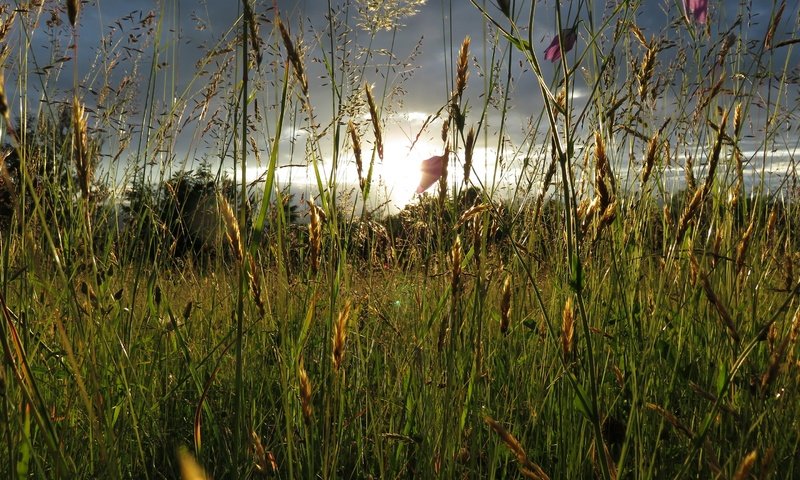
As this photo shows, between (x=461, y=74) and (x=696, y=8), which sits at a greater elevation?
(x=696, y=8)

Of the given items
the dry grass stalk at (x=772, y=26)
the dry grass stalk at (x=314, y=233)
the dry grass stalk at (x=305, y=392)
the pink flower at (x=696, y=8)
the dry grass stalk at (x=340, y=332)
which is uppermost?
the pink flower at (x=696, y=8)

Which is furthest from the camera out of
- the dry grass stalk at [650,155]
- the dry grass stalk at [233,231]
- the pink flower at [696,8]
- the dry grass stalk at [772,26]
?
the pink flower at [696,8]

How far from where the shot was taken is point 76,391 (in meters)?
1.36

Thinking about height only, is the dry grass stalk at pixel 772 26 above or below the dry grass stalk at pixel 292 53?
above

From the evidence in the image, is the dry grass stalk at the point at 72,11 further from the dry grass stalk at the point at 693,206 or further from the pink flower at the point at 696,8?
the pink flower at the point at 696,8

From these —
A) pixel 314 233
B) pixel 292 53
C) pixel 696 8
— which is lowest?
pixel 314 233

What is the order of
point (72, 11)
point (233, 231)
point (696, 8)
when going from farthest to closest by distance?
point (696, 8) → point (72, 11) → point (233, 231)

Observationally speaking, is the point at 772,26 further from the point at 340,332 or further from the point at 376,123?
the point at 340,332

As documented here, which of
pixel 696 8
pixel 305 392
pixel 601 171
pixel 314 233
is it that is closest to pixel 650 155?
pixel 601 171

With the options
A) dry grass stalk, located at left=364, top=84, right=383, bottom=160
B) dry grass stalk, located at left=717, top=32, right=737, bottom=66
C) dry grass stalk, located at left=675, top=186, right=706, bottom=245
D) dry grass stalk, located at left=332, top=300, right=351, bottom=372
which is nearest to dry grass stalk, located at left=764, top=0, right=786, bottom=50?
dry grass stalk, located at left=717, top=32, right=737, bottom=66

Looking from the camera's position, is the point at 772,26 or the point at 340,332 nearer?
the point at 340,332

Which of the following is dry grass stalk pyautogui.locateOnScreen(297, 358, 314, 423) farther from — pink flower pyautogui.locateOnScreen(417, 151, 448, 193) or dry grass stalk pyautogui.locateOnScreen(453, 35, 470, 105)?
pink flower pyautogui.locateOnScreen(417, 151, 448, 193)

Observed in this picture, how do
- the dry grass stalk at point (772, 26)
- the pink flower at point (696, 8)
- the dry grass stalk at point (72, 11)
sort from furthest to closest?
1. the pink flower at point (696, 8)
2. the dry grass stalk at point (772, 26)
3. the dry grass stalk at point (72, 11)

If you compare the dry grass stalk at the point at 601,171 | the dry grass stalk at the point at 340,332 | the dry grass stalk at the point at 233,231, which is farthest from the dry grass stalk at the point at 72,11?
the dry grass stalk at the point at 601,171
